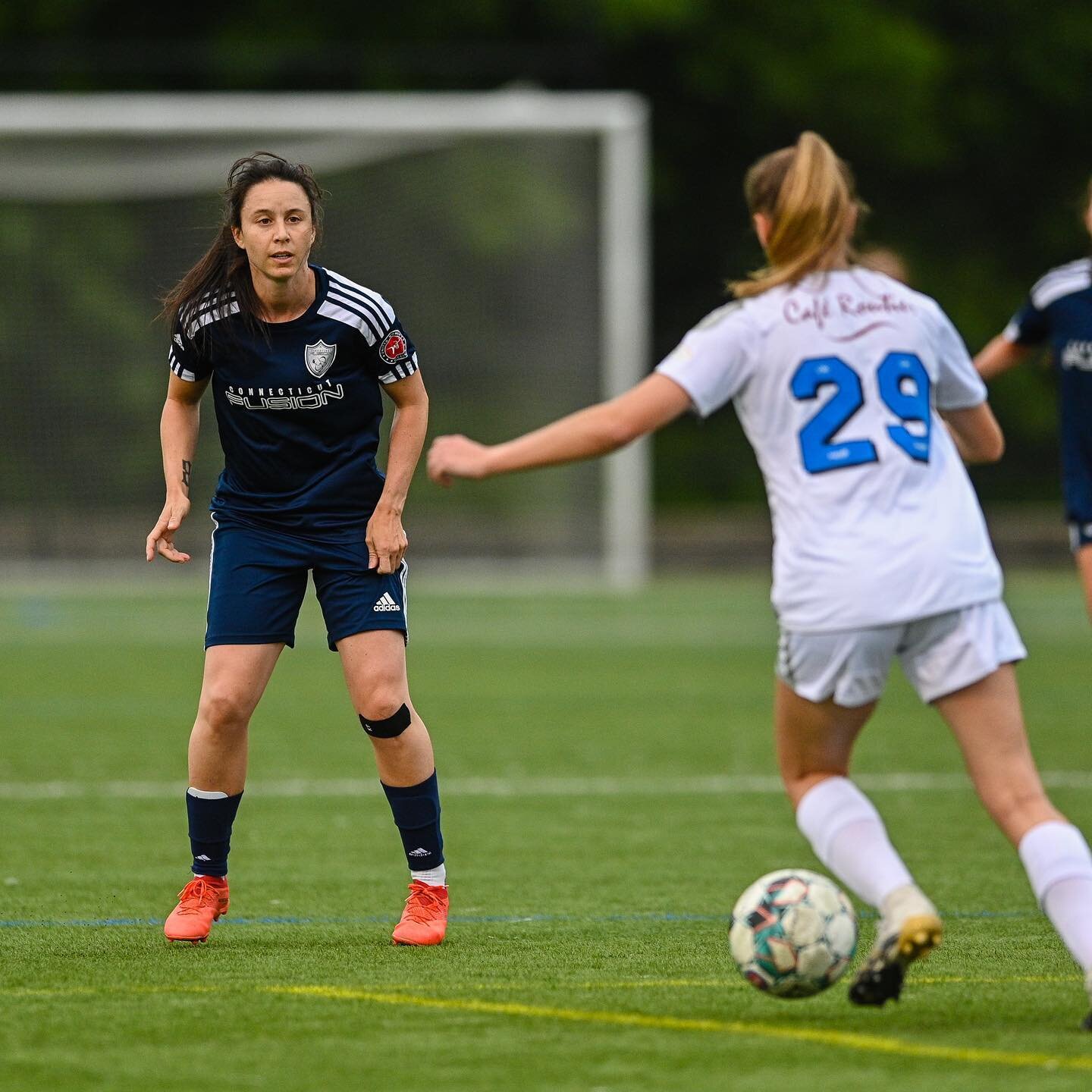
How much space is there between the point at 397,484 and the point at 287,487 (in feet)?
1.00

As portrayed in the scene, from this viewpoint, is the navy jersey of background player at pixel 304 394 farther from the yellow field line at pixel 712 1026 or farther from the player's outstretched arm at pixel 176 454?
the yellow field line at pixel 712 1026

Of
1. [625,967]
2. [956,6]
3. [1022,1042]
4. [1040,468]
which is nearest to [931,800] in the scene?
[625,967]

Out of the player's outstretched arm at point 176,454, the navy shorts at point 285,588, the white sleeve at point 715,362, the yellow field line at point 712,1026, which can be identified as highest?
the white sleeve at point 715,362

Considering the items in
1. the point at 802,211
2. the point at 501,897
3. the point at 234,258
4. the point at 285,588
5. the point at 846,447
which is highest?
the point at 802,211

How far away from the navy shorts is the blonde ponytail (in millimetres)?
1658

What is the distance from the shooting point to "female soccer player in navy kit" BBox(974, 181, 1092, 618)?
7.45 metres

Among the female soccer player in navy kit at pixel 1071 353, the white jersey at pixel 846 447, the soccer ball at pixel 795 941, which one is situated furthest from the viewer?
the female soccer player in navy kit at pixel 1071 353

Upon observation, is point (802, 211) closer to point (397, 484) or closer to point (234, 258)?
point (397, 484)

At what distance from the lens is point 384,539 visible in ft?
19.0

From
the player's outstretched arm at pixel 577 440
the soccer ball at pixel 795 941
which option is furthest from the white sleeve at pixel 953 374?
the soccer ball at pixel 795 941

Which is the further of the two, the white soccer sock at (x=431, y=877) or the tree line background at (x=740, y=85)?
the tree line background at (x=740, y=85)

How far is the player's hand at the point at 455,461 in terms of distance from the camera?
431 cm

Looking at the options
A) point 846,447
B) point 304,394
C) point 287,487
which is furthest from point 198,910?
point 846,447

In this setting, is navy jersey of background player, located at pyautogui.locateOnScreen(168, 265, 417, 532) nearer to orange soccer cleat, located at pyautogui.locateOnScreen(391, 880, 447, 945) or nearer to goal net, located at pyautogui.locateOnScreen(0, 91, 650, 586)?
orange soccer cleat, located at pyautogui.locateOnScreen(391, 880, 447, 945)
